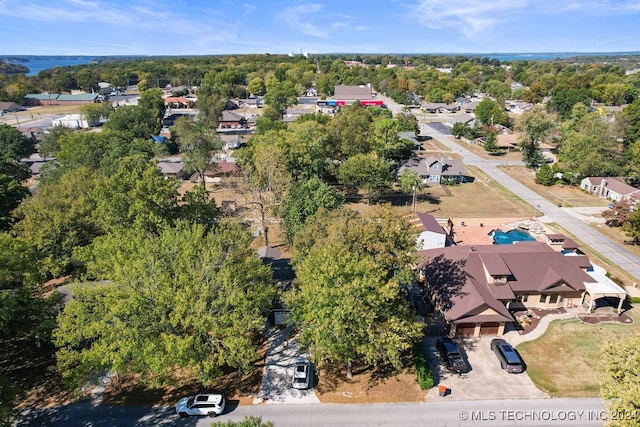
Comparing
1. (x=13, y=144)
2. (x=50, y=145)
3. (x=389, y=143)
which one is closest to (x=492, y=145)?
(x=389, y=143)

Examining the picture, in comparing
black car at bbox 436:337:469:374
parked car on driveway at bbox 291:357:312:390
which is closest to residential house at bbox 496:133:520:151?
black car at bbox 436:337:469:374

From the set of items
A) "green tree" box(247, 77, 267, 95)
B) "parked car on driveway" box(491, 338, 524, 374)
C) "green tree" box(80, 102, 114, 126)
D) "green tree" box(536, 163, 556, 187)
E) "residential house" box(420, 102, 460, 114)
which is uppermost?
"green tree" box(247, 77, 267, 95)

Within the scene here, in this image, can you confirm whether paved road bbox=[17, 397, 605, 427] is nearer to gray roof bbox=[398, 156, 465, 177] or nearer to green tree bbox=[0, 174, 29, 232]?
green tree bbox=[0, 174, 29, 232]

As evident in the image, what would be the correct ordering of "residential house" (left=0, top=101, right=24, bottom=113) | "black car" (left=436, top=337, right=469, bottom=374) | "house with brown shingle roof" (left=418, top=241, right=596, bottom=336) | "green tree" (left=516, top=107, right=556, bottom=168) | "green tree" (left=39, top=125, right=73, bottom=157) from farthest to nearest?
"residential house" (left=0, top=101, right=24, bottom=113), "green tree" (left=39, top=125, right=73, bottom=157), "green tree" (left=516, top=107, right=556, bottom=168), "house with brown shingle roof" (left=418, top=241, right=596, bottom=336), "black car" (left=436, top=337, right=469, bottom=374)

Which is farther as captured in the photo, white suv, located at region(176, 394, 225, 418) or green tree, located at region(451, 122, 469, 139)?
green tree, located at region(451, 122, 469, 139)

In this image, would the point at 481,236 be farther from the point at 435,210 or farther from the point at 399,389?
the point at 399,389

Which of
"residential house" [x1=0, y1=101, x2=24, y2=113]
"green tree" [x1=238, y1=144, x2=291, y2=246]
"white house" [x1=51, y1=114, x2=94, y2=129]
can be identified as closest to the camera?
"green tree" [x1=238, y1=144, x2=291, y2=246]

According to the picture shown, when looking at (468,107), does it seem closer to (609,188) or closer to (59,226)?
(609,188)
